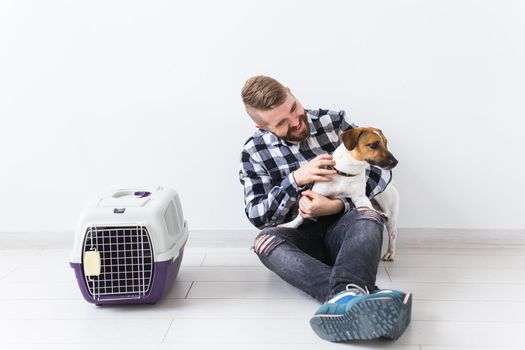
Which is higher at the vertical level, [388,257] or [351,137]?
[351,137]

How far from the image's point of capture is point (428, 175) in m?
Result: 2.38

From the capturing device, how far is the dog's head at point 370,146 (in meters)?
1.77

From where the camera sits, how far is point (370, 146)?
178 cm

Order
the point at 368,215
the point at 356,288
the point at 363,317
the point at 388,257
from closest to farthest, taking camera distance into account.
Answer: the point at 363,317, the point at 356,288, the point at 368,215, the point at 388,257

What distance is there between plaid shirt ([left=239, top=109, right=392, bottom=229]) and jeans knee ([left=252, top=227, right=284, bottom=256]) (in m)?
0.08

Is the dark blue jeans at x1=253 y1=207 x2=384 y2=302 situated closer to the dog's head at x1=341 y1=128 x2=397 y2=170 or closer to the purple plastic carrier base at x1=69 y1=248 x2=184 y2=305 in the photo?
the dog's head at x1=341 y1=128 x2=397 y2=170

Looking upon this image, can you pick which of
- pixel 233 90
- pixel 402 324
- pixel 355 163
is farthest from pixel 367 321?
pixel 233 90

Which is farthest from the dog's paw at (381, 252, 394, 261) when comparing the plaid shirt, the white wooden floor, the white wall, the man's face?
the man's face

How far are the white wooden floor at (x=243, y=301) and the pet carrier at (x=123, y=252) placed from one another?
0.06 m

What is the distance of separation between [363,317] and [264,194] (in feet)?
2.38

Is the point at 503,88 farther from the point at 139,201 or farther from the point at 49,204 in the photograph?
the point at 49,204

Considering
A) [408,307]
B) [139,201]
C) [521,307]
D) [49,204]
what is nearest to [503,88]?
[521,307]

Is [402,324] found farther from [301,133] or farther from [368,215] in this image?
[301,133]

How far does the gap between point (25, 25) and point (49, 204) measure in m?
0.73
